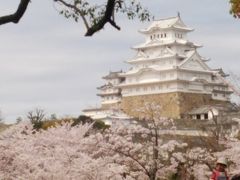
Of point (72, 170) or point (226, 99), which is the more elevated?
point (226, 99)

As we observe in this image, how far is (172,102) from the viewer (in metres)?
63.2

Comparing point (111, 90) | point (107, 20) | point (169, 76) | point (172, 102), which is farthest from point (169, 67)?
point (107, 20)

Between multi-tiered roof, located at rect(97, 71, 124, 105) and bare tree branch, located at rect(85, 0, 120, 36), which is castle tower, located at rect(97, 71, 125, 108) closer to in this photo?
multi-tiered roof, located at rect(97, 71, 124, 105)

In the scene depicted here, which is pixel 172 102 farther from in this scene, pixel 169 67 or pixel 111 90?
pixel 111 90

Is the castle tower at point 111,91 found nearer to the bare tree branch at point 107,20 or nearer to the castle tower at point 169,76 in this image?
the castle tower at point 169,76

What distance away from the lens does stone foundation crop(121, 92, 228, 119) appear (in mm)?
64438

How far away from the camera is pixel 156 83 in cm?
6612

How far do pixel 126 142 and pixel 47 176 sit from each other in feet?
15.9

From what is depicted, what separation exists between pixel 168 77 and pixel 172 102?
14.5 feet

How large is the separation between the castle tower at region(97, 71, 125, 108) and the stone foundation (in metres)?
4.57

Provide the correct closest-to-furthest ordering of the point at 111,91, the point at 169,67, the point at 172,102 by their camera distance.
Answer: the point at 172,102 < the point at 169,67 < the point at 111,91

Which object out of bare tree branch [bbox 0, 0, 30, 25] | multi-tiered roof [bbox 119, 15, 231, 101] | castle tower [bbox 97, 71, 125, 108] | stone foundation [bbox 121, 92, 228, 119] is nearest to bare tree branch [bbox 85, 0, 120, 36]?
bare tree branch [bbox 0, 0, 30, 25]

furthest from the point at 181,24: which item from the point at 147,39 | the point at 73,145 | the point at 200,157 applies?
the point at 73,145

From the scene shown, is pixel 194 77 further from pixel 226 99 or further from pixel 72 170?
pixel 72 170
